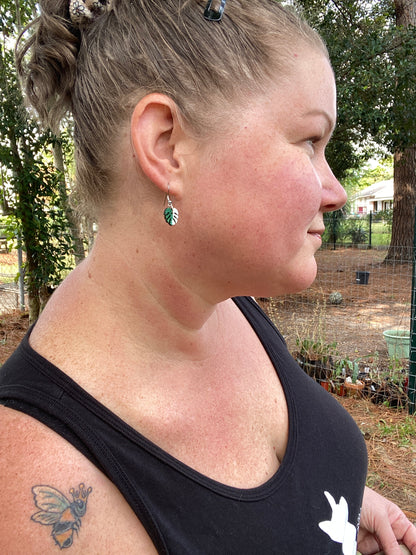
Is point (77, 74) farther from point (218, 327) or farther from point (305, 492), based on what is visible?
point (305, 492)

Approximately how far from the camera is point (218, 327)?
4.22 feet

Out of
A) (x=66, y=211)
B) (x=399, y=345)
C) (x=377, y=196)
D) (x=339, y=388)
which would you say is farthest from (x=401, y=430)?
(x=377, y=196)

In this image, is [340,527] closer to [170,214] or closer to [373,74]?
[170,214]

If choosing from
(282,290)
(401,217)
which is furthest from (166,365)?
(401,217)

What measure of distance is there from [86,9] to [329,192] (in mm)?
663

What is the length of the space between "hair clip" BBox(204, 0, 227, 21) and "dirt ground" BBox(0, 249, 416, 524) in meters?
3.15

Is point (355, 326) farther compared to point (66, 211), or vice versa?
point (355, 326)

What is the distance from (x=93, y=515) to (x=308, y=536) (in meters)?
0.48

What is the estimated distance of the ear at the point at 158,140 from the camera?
896 millimetres

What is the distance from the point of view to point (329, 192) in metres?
1.01

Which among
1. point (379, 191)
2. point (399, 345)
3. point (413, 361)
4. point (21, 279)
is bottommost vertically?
point (399, 345)

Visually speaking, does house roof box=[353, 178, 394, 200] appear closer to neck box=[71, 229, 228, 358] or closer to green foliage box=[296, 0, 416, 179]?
green foliage box=[296, 0, 416, 179]

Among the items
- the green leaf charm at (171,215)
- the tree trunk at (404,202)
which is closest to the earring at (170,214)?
the green leaf charm at (171,215)

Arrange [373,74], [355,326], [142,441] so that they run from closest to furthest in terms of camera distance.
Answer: [142,441], [373,74], [355,326]
